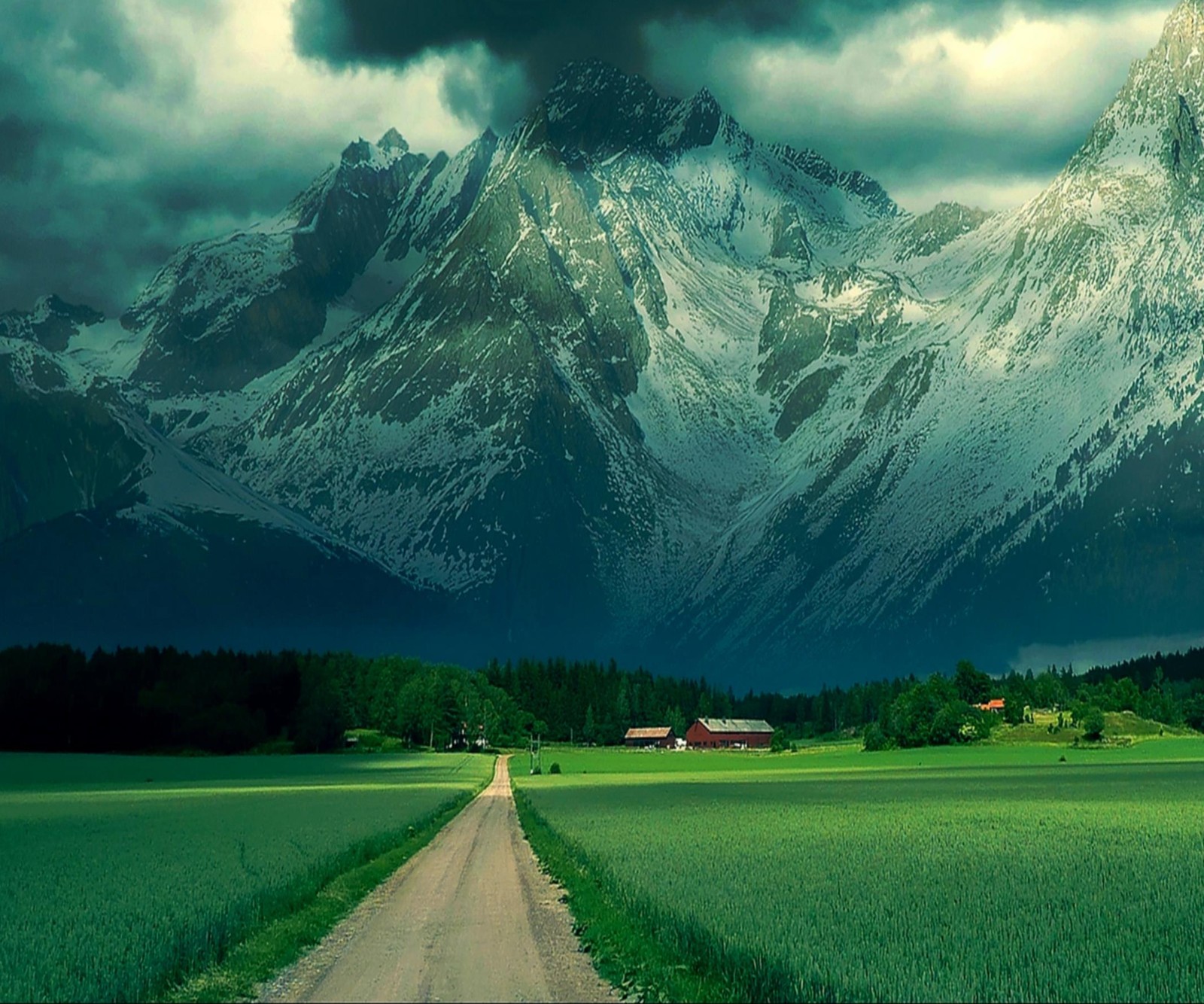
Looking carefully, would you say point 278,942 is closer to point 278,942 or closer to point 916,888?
point 278,942

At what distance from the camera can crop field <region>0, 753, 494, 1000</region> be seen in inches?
1080

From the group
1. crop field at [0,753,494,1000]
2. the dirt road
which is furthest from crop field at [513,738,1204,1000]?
crop field at [0,753,494,1000]

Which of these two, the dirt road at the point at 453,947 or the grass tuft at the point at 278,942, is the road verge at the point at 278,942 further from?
the dirt road at the point at 453,947

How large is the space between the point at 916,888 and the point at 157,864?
25.3 metres

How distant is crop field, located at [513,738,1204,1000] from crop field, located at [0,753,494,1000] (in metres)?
9.04

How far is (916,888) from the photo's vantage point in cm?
3547

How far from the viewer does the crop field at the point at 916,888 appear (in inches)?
944

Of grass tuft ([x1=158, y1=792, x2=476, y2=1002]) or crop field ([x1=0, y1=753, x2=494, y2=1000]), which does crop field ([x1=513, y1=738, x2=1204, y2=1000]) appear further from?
crop field ([x1=0, y1=753, x2=494, y2=1000])

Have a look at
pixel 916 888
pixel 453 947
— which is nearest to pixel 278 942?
pixel 453 947

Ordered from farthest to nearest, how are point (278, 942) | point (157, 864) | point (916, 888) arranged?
point (157, 864), point (916, 888), point (278, 942)

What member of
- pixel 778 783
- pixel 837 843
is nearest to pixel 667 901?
pixel 837 843

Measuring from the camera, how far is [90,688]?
195875mm

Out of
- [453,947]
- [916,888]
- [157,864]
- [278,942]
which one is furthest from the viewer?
[157,864]

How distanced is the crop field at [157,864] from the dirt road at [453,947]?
7.85 ft
